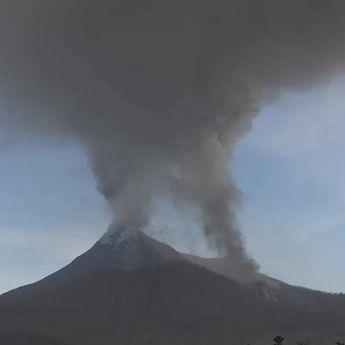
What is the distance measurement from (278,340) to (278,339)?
155mm

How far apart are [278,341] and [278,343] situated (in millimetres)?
367

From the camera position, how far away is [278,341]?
107m

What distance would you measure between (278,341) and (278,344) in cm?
63

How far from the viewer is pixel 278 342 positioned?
351 ft

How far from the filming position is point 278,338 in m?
107

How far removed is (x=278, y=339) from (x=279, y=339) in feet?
0.51

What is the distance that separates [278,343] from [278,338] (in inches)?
30.1

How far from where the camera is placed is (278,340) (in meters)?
107

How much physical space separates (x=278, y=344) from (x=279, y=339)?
2.92 ft

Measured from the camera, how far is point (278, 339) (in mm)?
106938

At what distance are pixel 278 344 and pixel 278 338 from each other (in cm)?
96

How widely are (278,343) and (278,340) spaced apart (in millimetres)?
516

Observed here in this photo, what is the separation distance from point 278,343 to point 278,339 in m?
0.64
